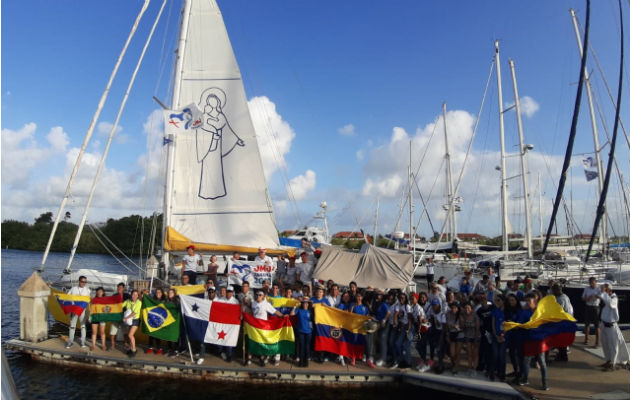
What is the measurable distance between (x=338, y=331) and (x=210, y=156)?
9823mm

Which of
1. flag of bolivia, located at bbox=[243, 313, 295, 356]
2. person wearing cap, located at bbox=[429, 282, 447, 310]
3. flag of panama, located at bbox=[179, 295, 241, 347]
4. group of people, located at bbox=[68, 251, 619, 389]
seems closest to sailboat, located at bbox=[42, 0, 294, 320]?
group of people, located at bbox=[68, 251, 619, 389]

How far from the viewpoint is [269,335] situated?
1109cm

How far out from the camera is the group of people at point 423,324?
33.1ft

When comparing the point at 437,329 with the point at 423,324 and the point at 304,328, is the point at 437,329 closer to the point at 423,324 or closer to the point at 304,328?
the point at 423,324

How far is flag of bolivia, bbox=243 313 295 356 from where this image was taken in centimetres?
1105

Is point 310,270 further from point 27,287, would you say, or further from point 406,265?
point 27,287

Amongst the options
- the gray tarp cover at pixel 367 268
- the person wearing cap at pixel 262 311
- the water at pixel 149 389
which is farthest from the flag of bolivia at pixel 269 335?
the gray tarp cover at pixel 367 268

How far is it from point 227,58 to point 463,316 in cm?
1427

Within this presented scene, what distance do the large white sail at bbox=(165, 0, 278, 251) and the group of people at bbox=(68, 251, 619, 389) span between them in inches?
204

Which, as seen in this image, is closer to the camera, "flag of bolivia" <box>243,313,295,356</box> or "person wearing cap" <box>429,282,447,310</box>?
"flag of bolivia" <box>243,313,295,356</box>

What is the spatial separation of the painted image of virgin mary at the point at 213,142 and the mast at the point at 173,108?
1092 mm

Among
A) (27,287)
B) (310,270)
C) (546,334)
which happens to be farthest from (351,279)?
(27,287)

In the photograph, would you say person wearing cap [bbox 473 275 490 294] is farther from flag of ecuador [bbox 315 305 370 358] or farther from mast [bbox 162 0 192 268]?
mast [bbox 162 0 192 268]

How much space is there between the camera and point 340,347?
11203mm
